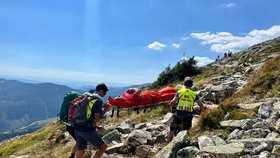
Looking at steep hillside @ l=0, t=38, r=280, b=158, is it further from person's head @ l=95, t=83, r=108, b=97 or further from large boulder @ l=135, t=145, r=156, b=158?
person's head @ l=95, t=83, r=108, b=97

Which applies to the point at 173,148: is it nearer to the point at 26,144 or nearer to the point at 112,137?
the point at 112,137

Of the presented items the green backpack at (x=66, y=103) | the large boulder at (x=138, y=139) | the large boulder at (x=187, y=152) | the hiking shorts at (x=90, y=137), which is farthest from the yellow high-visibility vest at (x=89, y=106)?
the large boulder at (x=138, y=139)

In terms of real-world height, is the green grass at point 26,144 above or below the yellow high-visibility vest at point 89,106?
below

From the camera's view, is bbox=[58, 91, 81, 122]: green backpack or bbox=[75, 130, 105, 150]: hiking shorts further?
bbox=[58, 91, 81, 122]: green backpack

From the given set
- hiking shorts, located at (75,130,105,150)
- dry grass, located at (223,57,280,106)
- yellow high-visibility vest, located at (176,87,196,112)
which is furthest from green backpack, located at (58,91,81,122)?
dry grass, located at (223,57,280,106)

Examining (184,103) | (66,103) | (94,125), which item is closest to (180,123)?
(184,103)

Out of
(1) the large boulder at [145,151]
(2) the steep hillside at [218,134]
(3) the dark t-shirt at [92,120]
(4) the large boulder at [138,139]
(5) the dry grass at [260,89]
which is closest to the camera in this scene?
(2) the steep hillside at [218,134]

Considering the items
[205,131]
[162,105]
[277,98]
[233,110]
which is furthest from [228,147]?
[162,105]

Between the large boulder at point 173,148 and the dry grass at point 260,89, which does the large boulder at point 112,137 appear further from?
the dry grass at point 260,89

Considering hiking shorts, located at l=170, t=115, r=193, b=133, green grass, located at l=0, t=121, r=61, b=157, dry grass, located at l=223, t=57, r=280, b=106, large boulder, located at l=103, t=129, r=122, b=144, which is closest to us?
hiking shorts, located at l=170, t=115, r=193, b=133

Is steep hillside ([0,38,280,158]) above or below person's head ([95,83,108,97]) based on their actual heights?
below

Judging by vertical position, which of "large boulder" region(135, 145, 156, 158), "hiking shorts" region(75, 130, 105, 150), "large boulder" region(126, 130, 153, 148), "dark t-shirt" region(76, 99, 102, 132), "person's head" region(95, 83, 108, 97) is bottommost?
"large boulder" region(135, 145, 156, 158)

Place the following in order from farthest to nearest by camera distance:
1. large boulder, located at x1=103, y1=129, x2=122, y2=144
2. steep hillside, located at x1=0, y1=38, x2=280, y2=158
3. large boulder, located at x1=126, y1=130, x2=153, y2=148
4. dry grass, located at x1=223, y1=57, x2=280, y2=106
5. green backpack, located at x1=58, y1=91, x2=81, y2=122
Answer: dry grass, located at x1=223, y1=57, x2=280, y2=106 → large boulder, located at x1=103, y1=129, x2=122, y2=144 → large boulder, located at x1=126, y1=130, x2=153, y2=148 → green backpack, located at x1=58, y1=91, x2=81, y2=122 → steep hillside, located at x1=0, y1=38, x2=280, y2=158

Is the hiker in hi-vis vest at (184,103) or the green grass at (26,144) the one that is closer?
the hiker in hi-vis vest at (184,103)
